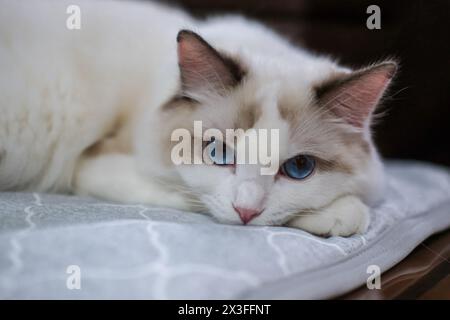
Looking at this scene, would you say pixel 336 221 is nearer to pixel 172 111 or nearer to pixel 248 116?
pixel 248 116

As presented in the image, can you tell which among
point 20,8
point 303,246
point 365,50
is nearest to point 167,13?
point 20,8

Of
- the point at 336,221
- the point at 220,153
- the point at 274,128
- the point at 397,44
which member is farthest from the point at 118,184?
the point at 397,44

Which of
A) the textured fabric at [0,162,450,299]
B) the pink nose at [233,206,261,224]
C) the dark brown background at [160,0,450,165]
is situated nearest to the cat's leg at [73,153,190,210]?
the textured fabric at [0,162,450,299]

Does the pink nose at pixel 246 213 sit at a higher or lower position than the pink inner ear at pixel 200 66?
lower

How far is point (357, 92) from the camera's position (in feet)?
4.09

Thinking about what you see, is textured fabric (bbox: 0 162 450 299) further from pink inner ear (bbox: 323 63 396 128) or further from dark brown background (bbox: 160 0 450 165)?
dark brown background (bbox: 160 0 450 165)

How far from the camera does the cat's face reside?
1.18m

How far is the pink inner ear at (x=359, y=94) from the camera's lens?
3.94 feet

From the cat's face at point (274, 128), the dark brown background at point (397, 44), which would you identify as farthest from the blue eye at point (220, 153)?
the dark brown background at point (397, 44)

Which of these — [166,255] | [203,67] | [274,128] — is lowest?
[166,255]

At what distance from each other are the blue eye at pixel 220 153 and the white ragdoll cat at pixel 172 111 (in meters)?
0.02

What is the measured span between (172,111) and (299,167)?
400 mm

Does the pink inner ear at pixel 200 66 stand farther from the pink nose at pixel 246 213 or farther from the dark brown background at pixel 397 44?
the dark brown background at pixel 397 44

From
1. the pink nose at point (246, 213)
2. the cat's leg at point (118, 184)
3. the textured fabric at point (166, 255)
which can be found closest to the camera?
the textured fabric at point (166, 255)
